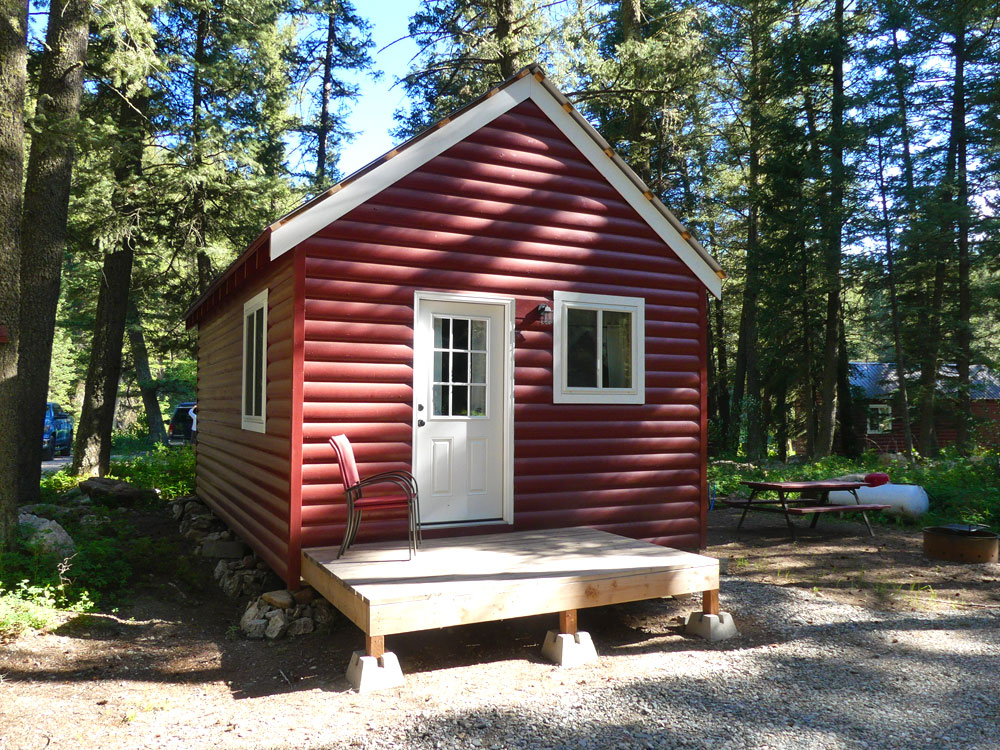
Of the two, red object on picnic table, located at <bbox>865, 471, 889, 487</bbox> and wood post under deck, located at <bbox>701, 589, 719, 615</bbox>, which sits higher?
red object on picnic table, located at <bbox>865, 471, 889, 487</bbox>

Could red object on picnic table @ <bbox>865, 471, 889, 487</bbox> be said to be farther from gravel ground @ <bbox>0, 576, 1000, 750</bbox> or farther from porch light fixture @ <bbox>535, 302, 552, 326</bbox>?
porch light fixture @ <bbox>535, 302, 552, 326</bbox>

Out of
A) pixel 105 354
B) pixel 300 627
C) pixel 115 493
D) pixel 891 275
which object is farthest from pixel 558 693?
pixel 891 275

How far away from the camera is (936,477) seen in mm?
11945

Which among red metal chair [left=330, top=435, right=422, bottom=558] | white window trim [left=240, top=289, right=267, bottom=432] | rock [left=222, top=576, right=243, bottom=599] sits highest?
white window trim [left=240, top=289, right=267, bottom=432]

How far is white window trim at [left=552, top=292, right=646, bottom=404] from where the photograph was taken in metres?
6.93

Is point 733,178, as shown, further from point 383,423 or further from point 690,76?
point 383,423

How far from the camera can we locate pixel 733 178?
23766mm

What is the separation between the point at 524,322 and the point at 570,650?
10.2ft

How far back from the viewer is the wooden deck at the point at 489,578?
4.40m

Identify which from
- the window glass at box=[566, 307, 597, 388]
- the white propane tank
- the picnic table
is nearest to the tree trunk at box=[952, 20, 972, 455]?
the white propane tank

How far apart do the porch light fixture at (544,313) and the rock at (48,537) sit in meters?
4.95

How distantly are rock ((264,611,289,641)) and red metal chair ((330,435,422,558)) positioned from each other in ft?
2.20

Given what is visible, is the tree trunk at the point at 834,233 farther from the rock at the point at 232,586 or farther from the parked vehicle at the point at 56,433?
the parked vehicle at the point at 56,433

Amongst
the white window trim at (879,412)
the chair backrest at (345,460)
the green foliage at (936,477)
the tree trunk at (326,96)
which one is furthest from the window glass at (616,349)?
the white window trim at (879,412)
